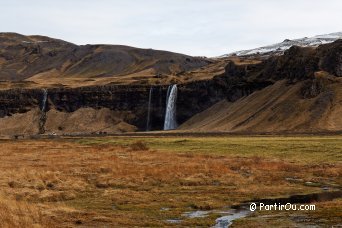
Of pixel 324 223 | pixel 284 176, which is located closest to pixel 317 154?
pixel 284 176

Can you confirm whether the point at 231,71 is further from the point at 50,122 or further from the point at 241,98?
the point at 50,122

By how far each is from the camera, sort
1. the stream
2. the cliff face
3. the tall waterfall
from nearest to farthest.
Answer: the stream < the cliff face < the tall waterfall

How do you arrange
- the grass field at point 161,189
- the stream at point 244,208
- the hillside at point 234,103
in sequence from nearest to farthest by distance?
the grass field at point 161,189
the stream at point 244,208
the hillside at point 234,103

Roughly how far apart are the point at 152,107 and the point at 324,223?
16400 centimetres

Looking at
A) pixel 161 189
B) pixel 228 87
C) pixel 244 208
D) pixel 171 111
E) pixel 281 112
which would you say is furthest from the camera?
pixel 171 111

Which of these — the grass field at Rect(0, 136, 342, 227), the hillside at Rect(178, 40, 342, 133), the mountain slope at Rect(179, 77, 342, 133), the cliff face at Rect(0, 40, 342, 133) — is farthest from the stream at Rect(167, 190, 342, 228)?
the cliff face at Rect(0, 40, 342, 133)

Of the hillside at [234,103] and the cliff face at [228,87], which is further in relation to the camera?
the cliff face at [228,87]

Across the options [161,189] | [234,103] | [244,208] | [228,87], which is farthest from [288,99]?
[244,208]

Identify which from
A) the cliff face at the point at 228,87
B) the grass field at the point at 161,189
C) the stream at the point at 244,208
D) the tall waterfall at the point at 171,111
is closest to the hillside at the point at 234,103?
the cliff face at the point at 228,87

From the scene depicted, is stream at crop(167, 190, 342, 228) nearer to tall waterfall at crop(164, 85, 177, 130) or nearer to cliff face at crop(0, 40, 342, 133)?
cliff face at crop(0, 40, 342, 133)

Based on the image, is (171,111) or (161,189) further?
(171,111)

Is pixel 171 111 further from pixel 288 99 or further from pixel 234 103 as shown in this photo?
pixel 288 99

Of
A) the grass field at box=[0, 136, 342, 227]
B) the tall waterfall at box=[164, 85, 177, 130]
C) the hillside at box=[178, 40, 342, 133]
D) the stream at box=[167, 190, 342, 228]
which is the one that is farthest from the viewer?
the tall waterfall at box=[164, 85, 177, 130]

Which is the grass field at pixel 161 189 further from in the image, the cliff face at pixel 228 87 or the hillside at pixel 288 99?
the cliff face at pixel 228 87
